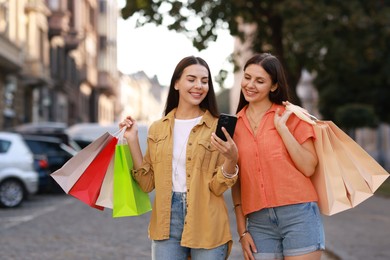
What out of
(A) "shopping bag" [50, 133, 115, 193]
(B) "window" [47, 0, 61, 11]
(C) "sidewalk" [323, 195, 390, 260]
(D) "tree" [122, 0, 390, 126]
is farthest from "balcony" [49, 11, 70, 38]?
(A) "shopping bag" [50, 133, 115, 193]

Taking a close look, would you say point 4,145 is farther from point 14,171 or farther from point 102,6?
point 102,6

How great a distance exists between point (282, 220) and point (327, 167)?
15.4 inches

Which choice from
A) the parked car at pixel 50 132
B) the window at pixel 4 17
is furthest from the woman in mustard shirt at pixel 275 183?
the window at pixel 4 17

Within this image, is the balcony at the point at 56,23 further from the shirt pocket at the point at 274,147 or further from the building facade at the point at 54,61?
the shirt pocket at the point at 274,147

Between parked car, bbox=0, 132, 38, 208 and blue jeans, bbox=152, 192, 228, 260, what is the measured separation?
12.1m

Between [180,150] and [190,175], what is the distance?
0.57ft

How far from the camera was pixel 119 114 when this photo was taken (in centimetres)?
8156


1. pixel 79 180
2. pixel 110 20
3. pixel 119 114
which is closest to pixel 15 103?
pixel 79 180

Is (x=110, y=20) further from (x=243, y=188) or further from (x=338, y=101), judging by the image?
(x=243, y=188)

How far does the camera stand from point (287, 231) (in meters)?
3.73

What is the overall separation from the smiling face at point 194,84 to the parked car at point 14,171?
1203 cm

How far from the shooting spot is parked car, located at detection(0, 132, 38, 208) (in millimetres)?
15352

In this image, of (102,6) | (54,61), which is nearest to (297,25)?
(54,61)

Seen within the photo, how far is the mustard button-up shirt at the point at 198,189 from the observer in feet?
12.4
